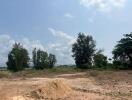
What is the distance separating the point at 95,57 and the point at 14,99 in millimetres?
58307

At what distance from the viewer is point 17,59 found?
77688 millimetres

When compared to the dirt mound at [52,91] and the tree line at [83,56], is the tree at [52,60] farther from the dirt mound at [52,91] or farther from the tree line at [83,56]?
the dirt mound at [52,91]

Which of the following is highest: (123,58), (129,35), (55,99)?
(129,35)

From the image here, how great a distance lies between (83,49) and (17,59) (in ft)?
45.9

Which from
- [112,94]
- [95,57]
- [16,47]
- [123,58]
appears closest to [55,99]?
[112,94]

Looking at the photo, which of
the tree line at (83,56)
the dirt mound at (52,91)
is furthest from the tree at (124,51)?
the dirt mound at (52,91)

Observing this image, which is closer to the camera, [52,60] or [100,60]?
[100,60]

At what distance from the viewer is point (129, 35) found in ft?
227

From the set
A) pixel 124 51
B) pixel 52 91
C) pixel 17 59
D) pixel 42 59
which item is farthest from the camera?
pixel 42 59

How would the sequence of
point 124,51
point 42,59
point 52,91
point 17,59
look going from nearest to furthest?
point 52,91 → point 124,51 → point 17,59 → point 42,59

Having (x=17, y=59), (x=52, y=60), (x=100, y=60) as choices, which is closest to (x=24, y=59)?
(x=17, y=59)

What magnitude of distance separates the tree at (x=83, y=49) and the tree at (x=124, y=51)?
29.2 feet

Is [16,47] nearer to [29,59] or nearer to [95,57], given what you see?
[29,59]

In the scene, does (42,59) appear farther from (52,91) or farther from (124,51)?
(52,91)
